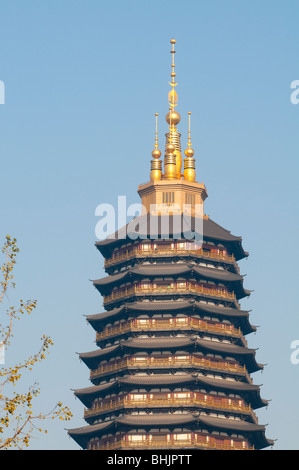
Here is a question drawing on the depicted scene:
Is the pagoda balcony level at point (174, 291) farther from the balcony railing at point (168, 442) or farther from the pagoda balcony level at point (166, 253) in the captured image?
the balcony railing at point (168, 442)

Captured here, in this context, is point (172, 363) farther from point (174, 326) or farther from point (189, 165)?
point (189, 165)

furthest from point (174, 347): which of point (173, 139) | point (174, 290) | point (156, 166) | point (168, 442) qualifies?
point (173, 139)

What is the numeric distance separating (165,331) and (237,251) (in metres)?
12.3

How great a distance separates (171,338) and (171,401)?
6088 millimetres

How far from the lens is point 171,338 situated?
10694 cm

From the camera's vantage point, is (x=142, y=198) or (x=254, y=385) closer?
(x=254, y=385)

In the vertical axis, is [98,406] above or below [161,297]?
below

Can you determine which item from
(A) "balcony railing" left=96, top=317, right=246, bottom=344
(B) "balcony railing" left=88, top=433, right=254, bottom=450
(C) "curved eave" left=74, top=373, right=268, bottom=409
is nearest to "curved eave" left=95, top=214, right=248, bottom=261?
(A) "balcony railing" left=96, top=317, right=246, bottom=344

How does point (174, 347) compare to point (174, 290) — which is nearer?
point (174, 347)

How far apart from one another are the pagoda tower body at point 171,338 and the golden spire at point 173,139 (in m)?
0.33

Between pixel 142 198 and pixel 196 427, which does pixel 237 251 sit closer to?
pixel 142 198

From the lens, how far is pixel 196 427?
3996 inches

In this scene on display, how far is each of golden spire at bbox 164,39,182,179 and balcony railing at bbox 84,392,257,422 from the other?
23.0m
